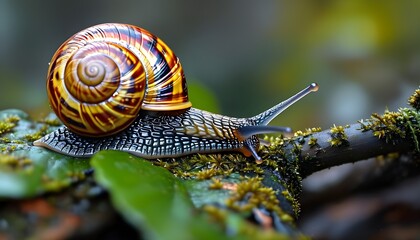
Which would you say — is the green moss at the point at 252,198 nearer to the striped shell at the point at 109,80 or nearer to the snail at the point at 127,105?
the snail at the point at 127,105

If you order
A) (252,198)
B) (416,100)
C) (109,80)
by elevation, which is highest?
(109,80)

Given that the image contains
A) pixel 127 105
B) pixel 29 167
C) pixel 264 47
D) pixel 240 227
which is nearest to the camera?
pixel 240 227

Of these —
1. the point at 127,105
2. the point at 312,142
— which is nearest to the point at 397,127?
the point at 312,142

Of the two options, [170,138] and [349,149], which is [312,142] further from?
[170,138]

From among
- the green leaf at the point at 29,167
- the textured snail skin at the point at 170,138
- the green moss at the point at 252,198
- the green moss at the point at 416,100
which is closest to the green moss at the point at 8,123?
the green leaf at the point at 29,167

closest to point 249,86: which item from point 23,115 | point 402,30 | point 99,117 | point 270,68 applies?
point 270,68
